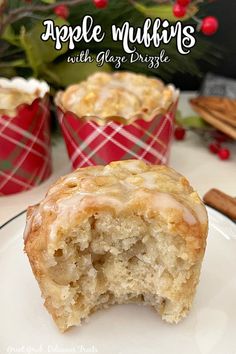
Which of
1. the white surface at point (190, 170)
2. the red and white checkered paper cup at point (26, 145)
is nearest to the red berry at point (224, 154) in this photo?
the white surface at point (190, 170)

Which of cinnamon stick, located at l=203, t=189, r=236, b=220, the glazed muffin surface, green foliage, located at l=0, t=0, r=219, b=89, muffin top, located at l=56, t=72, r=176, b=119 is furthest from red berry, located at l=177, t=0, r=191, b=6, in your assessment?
the glazed muffin surface

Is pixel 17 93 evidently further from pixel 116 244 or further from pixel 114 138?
pixel 116 244

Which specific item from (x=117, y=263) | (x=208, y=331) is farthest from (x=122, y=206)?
(x=208, y=331)

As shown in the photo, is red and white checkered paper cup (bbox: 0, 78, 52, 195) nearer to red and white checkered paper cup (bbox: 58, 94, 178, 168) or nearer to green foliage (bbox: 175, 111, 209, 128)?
red and white checkered paper cup (bbox: 58, 94, 178, 168)

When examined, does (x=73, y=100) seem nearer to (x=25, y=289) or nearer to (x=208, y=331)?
(x=25, y=289)

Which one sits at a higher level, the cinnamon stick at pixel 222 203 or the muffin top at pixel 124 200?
the muffin top at pixel 124 200

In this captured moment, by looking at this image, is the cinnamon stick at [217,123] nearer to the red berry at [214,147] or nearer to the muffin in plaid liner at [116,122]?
the red berry at [214,147]
